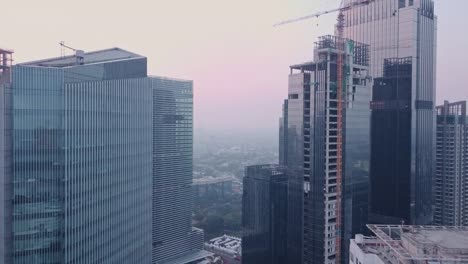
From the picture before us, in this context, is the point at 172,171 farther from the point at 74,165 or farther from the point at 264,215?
the point at 74,165

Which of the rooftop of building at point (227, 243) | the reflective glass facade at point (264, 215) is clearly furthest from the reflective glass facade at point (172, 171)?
the reflective glass facade at point (264, 215)

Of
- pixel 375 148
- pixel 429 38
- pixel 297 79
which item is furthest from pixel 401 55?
pixel 297 79

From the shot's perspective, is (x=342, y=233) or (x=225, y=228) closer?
(x=342, y=233)

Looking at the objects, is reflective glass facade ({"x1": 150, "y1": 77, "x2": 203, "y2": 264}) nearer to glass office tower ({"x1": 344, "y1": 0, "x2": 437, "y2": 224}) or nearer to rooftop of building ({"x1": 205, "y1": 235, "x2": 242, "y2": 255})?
rooftop of building ({"x1": 205, "y1": 235, "x2": 242, "y2": 255})

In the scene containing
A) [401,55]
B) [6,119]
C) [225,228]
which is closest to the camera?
[6,119]

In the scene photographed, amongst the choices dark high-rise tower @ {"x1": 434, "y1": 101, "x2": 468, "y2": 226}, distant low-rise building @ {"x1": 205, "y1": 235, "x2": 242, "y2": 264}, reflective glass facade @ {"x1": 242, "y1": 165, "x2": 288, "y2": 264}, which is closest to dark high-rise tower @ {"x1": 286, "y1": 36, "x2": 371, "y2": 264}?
reflective glass facade @ {"x1": 242, "y1": 165, "x2": 288, "y2": 264}

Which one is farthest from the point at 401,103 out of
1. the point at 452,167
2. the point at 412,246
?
the point at 412,246

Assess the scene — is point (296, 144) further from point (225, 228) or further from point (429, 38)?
point (225, 228)
